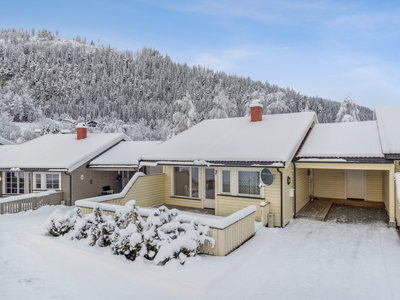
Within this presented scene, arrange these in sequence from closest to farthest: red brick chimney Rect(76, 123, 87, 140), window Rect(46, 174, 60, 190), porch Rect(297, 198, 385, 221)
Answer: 1. porch Rect(297, 198, 385, 221)
2. window Rect(46, 174, 60, 190)
3. red brick chimney Rect(76, 123, 87, 140)

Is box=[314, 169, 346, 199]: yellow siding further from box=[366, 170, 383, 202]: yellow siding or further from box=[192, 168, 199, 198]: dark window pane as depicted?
box=[192, 168, 199, 198]: dark window pane

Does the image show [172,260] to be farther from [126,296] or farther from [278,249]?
[278,249]

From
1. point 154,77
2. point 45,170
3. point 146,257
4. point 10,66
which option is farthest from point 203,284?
point 10,66

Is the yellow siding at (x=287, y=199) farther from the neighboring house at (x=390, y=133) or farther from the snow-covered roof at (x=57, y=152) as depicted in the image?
the snow-covered roof at (x=57, y=152)

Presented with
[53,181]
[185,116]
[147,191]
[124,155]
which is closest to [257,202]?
[147,191]

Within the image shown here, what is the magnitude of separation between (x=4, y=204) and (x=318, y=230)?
12807mm

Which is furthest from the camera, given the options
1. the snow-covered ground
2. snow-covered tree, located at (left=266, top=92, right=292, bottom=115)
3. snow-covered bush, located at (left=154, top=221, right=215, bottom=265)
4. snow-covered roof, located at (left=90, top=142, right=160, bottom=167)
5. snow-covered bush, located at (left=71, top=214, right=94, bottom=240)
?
snow-covered tree, located at (left=266, top=92, right=292, bottom=115)

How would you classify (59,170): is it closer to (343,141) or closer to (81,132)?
(81,132)

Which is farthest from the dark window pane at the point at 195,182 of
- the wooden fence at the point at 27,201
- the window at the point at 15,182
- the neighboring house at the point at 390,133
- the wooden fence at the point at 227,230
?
the window at the point at 15,182

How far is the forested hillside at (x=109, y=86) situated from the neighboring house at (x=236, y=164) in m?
50.9

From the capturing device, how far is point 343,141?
32.9 feet

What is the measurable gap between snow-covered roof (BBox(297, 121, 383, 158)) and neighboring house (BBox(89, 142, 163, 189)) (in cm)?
876

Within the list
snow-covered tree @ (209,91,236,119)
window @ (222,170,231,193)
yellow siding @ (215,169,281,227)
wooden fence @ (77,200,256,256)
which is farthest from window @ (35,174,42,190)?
snow-covered tree @ (209,91,236,119)

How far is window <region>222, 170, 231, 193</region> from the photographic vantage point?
32.3 feet
